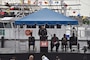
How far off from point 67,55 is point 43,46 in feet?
5.85

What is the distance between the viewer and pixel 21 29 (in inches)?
1152

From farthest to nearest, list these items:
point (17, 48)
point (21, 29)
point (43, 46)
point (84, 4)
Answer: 1. point (84, 4)
2. point (21, 29)
3. point (17, 48)
4. point (43, 46)

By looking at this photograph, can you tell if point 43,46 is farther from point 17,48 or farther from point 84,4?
point 84,4

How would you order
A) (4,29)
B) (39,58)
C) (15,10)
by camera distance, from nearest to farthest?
(39,58) → (4,29) → (15,10)

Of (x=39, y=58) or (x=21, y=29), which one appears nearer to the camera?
(x=39, y=58)

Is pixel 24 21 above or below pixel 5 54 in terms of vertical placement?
above

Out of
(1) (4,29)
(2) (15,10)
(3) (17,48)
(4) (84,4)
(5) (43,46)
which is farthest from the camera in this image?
(4) (84,4)

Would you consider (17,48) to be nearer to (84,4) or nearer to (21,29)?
(21,29)

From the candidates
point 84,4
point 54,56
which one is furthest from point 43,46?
point 84,4

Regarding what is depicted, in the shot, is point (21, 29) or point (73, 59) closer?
point (73, 59)

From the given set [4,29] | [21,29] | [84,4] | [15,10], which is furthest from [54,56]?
[84,4]

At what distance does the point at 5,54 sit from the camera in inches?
811

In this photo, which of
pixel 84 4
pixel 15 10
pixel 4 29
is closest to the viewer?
pixel 4 29

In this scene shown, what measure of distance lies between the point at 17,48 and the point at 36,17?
106 inches
